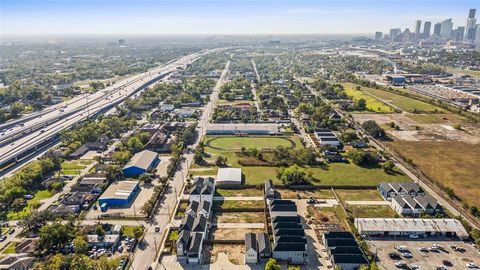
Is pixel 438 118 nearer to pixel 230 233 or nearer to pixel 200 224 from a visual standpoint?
pixel 230 233

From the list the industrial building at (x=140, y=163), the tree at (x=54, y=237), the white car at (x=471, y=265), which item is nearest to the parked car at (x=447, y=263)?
the white car at (x=471, y=265)

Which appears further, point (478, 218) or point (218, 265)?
point (478, 218)

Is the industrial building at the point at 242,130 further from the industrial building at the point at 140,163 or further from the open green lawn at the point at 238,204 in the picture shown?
the open green lawn at the point at 238,204

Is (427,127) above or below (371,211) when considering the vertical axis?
above

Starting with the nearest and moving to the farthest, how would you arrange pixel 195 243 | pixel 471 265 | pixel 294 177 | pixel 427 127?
pixel 471 265 < pixel 195 243 < pixel 294 177 < pixel 427 127

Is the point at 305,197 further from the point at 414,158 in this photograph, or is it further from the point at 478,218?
the point at 414,158

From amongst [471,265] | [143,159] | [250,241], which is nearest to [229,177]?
[143,159]

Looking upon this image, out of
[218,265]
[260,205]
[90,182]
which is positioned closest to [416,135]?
[260,205]

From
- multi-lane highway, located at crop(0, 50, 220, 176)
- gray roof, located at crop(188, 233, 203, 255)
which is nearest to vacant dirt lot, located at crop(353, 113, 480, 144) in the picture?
gray roof, located at crop(188, 233, 203, 255)
